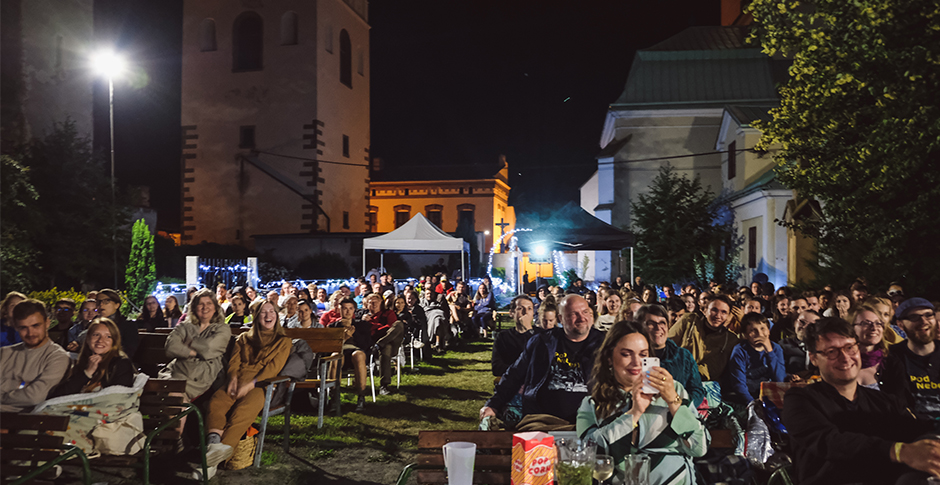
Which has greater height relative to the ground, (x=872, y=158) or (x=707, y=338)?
(x=872, y=158)

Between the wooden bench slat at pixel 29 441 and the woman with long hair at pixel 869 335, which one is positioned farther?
the woman with long hair at pixel 869 335

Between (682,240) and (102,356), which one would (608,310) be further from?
(682,240)

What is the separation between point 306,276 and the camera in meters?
29.4

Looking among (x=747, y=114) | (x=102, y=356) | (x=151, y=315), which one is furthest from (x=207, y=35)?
(x=102, y=356)

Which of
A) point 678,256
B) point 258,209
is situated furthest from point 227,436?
point 258,209

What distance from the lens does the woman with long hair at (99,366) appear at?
5.01 meters

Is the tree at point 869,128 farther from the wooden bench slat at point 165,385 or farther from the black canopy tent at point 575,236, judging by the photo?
the wooden bench slat at point 165,385

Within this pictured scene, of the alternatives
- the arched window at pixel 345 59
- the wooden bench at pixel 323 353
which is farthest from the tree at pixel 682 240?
the wooden bench at pixel 323 353

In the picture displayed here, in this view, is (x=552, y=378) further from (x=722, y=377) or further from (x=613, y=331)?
(x=722, y=377)

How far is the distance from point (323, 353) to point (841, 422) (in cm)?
601

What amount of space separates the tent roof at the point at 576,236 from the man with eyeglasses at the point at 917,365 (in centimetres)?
1366

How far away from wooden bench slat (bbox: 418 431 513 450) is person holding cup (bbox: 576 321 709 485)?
39cm

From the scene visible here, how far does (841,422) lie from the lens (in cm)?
322

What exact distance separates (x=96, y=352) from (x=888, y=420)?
556 centimetres
